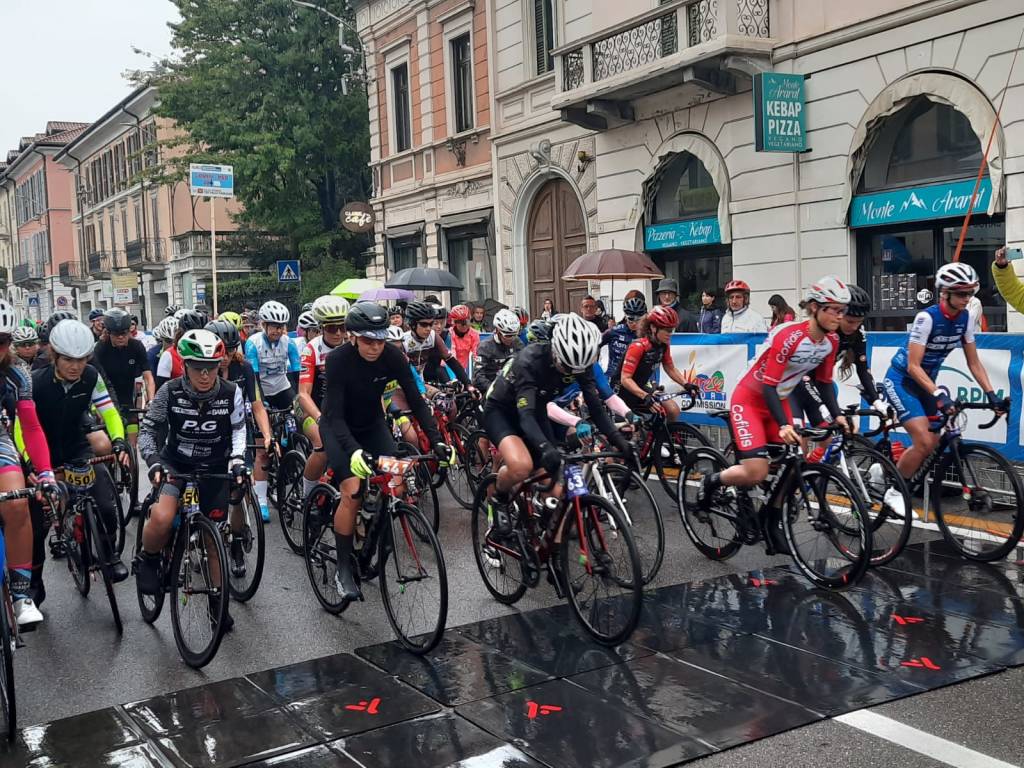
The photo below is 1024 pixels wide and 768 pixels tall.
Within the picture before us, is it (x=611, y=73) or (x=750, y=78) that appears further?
(x=611, y=73)

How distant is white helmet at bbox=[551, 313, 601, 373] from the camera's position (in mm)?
6293

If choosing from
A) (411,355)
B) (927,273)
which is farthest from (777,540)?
(927,273)

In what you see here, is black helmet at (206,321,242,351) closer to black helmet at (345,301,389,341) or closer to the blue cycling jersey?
black helmet at (345,301,389,341)

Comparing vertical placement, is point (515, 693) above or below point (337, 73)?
below

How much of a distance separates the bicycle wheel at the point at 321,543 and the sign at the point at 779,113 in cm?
1119

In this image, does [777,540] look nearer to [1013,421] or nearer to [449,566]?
[449,566]

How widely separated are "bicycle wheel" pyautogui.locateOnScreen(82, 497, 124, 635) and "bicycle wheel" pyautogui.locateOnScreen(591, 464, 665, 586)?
10.2ft

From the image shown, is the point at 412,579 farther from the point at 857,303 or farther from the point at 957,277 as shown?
the point at 957,277

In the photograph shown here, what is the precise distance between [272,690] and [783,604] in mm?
3083

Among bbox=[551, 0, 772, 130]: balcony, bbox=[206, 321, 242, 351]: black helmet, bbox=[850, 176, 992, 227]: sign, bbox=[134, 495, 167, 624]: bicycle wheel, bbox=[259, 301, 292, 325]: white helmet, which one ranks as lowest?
bbox=[134, 495, 167, 624]: bicycle wheel

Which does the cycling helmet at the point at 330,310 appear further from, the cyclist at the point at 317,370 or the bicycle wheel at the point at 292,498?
the bicycle wheel at the point at 292,498

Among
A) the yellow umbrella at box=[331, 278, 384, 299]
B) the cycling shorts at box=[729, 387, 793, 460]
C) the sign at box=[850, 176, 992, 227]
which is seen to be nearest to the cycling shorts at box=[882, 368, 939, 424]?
the cycling shorts at box=[729, 387, 793, 460]

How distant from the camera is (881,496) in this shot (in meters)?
6.90

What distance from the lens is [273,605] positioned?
7090 mm
